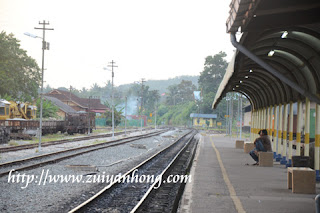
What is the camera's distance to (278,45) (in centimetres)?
1195

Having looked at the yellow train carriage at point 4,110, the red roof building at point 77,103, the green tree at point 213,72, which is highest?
the green tree at point 213,72

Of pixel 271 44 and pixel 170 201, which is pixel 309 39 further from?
pixel 170 201

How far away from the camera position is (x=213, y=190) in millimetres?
10125

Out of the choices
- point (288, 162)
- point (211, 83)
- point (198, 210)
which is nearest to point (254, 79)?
point (288, 162)

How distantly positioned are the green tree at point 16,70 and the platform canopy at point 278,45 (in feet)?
133

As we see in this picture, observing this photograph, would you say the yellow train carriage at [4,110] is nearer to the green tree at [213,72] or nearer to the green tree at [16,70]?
the green tree at [16,70]

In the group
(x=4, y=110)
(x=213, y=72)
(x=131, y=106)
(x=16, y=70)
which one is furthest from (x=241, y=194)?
(x=131, y=106)

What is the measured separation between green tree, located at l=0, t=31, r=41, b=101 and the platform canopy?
40685 mm

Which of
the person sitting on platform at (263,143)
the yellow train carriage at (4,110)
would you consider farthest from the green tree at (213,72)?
the person sitting on platform at (263,143)

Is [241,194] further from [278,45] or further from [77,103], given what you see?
[77,103]

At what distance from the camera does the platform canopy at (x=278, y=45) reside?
7281 millimetres

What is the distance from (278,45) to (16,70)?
51092 mm

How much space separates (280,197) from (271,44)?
4.62 meters

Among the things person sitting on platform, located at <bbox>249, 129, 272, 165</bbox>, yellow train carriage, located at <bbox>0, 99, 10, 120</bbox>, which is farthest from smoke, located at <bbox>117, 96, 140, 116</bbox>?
person sitting on platform, located at <bbox>249, 129, 272, 165</bbox>
